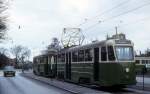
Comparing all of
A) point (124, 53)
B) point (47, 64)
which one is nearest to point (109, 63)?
point (124, 53)

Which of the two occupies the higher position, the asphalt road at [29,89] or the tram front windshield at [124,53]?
the tram front windshield at [124,53]

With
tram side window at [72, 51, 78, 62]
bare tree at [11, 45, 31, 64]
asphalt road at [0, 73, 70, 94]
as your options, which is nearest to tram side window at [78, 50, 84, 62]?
tram side window at [72, 51, 78, 62]

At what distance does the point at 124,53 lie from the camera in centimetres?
2784

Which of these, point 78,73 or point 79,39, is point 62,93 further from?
point 79,39

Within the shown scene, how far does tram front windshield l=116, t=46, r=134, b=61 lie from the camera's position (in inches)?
1083

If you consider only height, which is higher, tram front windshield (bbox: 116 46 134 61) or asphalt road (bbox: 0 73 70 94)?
tram front windshield (bbox: 116 46 134 61)

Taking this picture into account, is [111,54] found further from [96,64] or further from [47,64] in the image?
[47,64]

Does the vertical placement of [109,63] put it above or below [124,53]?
below

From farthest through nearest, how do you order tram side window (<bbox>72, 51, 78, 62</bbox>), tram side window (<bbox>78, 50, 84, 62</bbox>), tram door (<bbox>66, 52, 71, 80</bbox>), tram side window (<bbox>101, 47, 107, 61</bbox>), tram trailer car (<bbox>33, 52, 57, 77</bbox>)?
tram trailer car (<bbox>33, 52, 57, 77</bbox>), tram door (<bbox>66, 52, 71, 80</bbox>), tram side window (<bbox>72, 51, 78, 62</bbox>), tram side window (<bbox>78, 50, 84, 62</bbox>), tram side window (<bbox>101, 47, 107, 61</bbox>)

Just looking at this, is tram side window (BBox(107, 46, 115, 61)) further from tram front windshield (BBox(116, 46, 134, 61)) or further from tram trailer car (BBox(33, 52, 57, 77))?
tram trailer car (BBox(33, 52, 57, 77))

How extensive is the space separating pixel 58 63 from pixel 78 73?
992 cm

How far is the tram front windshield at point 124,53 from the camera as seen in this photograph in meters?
27.5

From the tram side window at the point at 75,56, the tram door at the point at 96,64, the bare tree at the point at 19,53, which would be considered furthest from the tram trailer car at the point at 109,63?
the bare tree at the point at 19,53

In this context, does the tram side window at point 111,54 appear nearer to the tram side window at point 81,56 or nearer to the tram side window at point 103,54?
the tram side window at point 103,54
